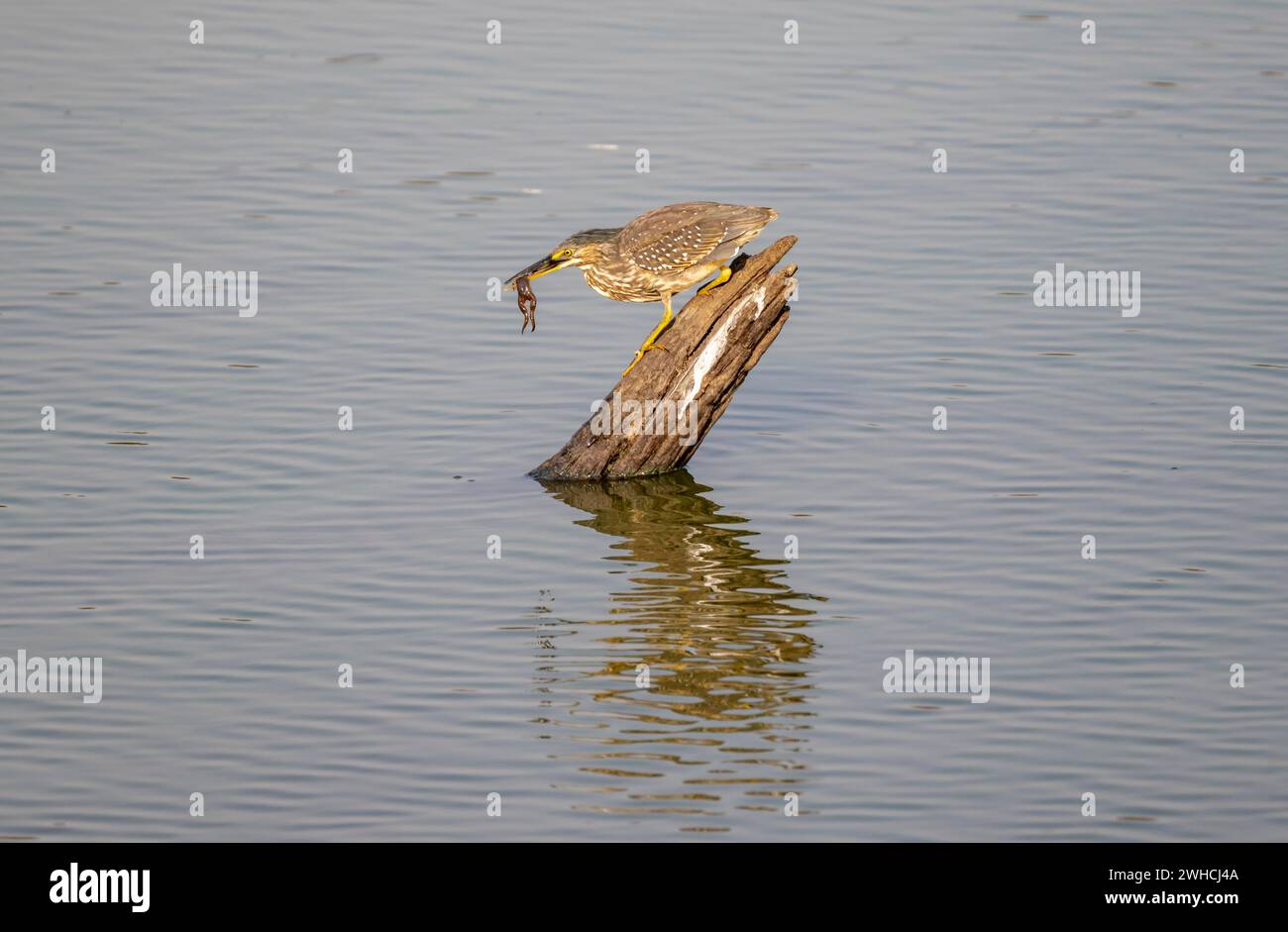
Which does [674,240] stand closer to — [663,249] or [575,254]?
[663,249]

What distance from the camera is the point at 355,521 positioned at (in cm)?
1507

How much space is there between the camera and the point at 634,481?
1606 centimetres

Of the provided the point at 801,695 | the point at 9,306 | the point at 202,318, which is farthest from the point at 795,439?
A: the point at 9,306

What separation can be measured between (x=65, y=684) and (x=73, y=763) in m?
1.20

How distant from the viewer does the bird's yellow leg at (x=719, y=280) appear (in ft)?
48.8

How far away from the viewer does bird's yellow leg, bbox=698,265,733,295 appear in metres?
14.9

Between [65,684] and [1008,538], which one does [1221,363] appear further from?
[65,684]

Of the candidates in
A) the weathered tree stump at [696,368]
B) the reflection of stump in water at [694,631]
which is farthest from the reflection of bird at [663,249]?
the reflection of stump in water at [694,631]

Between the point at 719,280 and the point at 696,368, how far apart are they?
0.70 metres

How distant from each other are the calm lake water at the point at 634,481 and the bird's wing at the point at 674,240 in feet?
6.96
